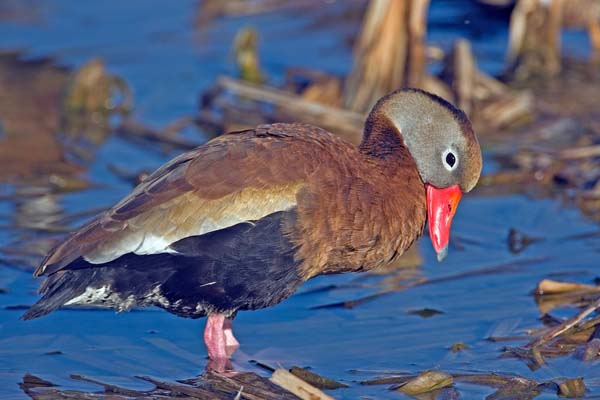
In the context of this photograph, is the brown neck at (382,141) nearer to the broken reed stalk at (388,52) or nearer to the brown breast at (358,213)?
the brown breast at (358,213)

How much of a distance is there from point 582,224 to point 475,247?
0.82 metres

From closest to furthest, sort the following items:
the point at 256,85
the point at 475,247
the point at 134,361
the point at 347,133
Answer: the point at 134,361, the point at 475,247, the point at 347,133, the point at 256,85

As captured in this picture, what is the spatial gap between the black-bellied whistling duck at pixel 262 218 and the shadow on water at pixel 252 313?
47 cm

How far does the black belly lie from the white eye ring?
91 cm

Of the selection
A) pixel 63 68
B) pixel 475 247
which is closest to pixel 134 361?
pixel 475 247

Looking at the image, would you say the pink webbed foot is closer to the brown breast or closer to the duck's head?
the brown breast

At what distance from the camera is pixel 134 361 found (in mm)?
6328

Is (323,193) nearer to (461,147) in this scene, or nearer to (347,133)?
(461,147)

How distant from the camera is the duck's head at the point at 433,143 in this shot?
20.2 feet

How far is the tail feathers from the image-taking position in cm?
598

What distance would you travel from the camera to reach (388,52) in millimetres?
10180

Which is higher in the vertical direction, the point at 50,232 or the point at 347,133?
the point at 347,133

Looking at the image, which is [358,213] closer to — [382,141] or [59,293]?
[382,141]

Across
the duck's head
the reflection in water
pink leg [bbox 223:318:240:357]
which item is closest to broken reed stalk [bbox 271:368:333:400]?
pink leg [bbox 223:318:240:357]
